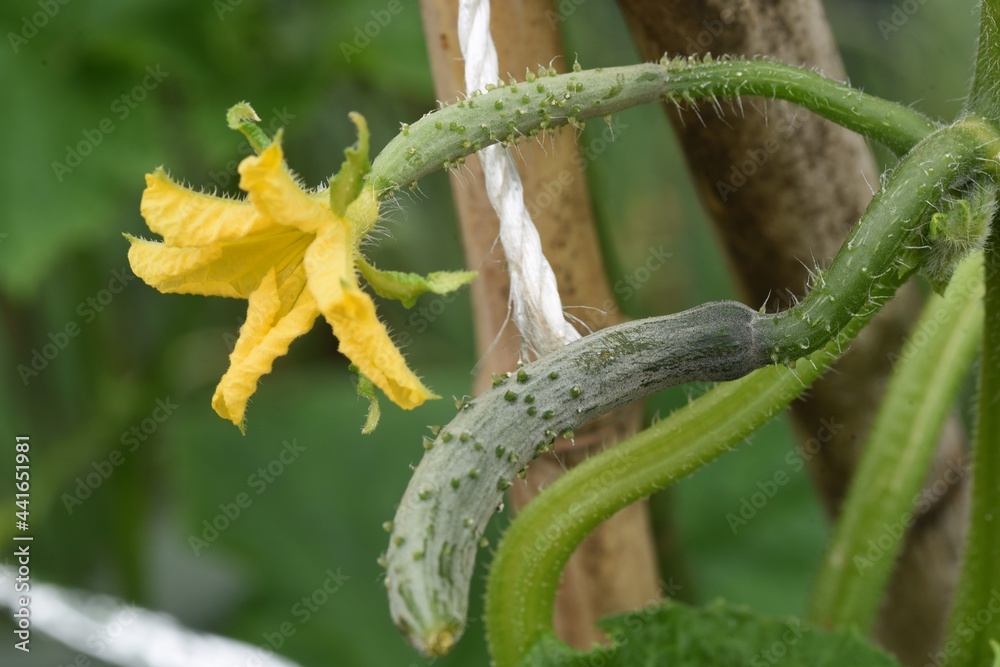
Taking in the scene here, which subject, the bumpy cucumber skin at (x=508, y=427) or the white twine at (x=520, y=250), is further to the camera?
the white twine at (x=520, y=250)

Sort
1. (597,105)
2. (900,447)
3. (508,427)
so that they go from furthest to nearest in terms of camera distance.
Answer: (900,447), (597,105), (508,427)

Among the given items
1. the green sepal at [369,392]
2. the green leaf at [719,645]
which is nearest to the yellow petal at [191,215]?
the green sepal at [369,392]

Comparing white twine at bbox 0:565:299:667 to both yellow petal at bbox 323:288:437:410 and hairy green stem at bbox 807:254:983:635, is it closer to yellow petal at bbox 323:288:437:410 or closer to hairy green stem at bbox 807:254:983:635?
hairy green stem at bbox 807:254:983:635

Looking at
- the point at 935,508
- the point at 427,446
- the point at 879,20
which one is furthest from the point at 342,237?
the point at 879,20

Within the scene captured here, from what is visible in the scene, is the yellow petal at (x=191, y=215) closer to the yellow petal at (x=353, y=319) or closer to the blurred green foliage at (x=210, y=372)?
the yellow petal at (x=353, y=319)

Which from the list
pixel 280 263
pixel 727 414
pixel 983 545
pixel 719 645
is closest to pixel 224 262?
pixel 280 263

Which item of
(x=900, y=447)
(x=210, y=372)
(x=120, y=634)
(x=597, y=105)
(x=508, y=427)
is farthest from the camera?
(x=210, y=372)

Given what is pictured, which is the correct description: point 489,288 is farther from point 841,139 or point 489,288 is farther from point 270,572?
point 270,572

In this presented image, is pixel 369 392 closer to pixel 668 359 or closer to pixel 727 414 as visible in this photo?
pixel 668 359
